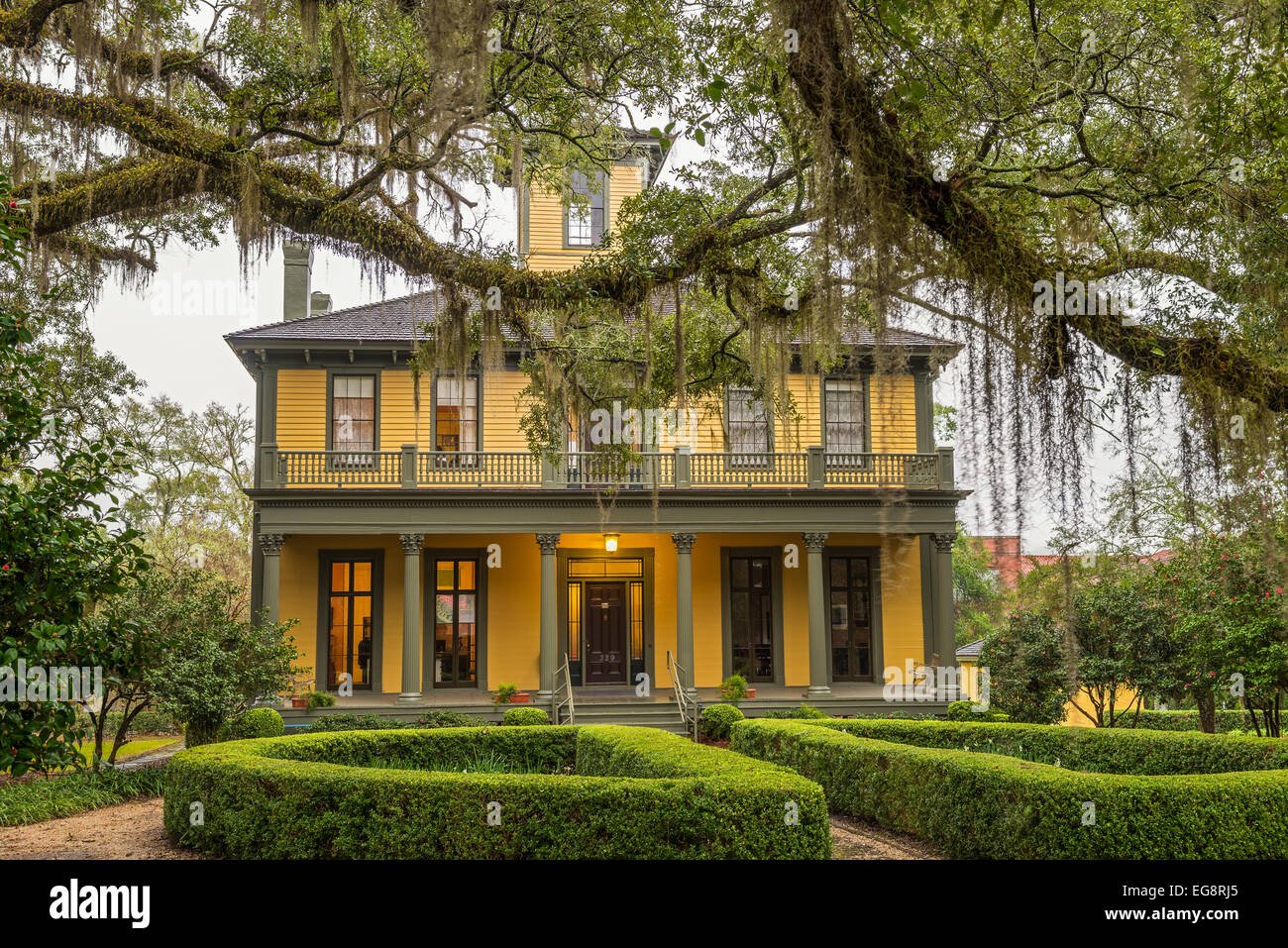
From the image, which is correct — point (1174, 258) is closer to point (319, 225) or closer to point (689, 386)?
point (689, 386)

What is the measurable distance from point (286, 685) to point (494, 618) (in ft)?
18.5

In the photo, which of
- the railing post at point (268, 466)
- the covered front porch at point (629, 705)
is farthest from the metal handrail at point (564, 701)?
the railing post at point (268, 466)

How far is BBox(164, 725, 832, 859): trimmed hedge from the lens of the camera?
6.11 m

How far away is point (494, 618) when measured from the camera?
60.8 feet

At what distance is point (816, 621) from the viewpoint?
17219 millimetres

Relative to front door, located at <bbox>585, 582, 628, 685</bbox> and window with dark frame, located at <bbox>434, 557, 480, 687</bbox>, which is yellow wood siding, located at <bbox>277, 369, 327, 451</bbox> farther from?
front door, located at <bbox>585, 582, 628, 685</bbox>

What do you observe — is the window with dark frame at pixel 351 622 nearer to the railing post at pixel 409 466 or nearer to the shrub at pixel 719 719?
the railing post at pixel 409 466

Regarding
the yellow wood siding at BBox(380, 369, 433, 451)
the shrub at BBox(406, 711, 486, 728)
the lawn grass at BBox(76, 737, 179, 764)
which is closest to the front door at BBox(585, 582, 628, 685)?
the shrub at BBox(406, 711, 486, 728)

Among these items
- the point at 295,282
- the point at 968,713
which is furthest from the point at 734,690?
the point at 295,282

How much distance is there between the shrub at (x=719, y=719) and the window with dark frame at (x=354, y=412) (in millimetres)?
8232

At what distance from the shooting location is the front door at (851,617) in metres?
18.8

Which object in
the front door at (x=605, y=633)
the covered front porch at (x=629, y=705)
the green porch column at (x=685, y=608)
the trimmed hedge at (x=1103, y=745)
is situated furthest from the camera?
the front door at (x=605, y=633)

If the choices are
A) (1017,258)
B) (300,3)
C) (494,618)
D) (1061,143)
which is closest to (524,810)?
(1017,258)

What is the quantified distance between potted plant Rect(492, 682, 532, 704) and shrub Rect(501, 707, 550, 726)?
6.19ft
